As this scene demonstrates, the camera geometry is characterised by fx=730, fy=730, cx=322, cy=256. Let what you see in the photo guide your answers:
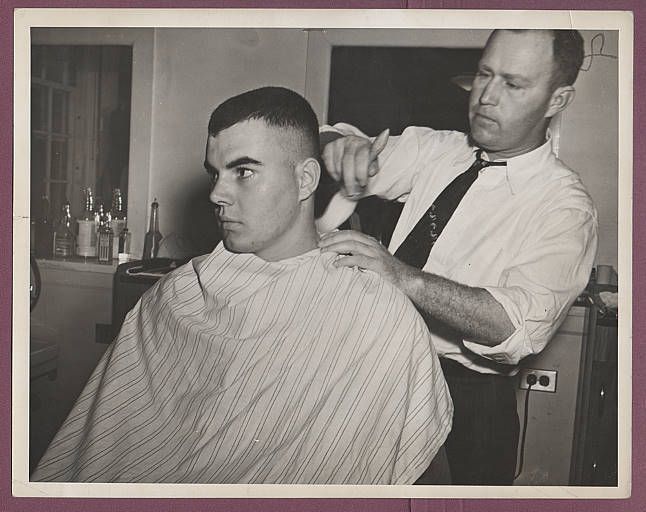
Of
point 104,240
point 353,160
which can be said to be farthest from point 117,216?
point 353,160

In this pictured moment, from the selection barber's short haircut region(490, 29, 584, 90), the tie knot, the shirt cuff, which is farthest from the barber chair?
barber's short haircut region(490, 29, 584, 90)

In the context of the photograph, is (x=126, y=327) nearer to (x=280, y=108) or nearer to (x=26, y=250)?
(x=26, y=250)

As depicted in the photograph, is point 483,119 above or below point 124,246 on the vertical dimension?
above

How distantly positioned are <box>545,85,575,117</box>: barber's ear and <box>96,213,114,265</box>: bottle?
1126mm

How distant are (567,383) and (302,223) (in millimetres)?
771

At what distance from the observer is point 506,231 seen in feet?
5.84

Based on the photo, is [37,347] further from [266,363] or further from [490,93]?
[490,93]

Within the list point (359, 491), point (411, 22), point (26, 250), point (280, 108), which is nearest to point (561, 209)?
point (411, 22)

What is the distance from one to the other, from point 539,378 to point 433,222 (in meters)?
0.47

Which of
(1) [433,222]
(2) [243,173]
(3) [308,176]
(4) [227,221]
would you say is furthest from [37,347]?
(1) [433,222]

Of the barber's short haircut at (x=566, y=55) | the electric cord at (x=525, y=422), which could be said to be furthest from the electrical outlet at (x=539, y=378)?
the barber's short haircut at (x=566, y=55)

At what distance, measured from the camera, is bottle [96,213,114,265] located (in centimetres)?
184
